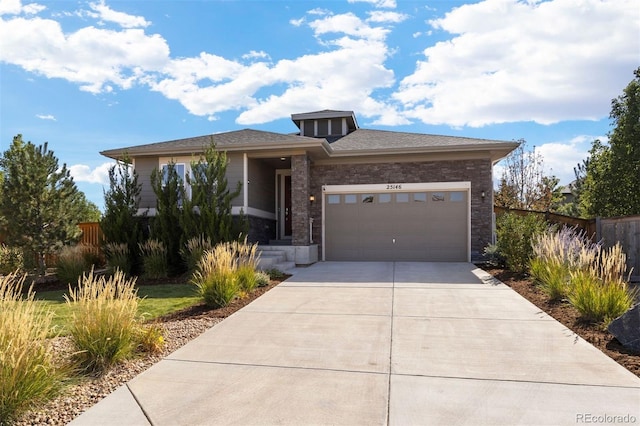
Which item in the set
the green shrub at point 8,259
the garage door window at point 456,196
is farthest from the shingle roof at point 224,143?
the garage door window at point 456,196

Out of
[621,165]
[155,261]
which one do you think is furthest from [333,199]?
[621,165]

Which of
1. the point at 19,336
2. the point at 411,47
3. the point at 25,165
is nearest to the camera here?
the point at 19,336

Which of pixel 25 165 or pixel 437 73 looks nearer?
pixel 25 165

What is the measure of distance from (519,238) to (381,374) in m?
7.05

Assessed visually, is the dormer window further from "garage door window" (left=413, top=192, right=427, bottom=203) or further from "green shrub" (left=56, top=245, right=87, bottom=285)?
"green shrub" (left=56, top=245, right=87, bottom=285)

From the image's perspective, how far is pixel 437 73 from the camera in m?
11.4

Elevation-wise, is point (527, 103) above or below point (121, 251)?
above

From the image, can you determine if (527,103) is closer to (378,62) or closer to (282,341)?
(378,62)

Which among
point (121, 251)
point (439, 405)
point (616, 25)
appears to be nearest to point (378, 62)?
point (616, 25)

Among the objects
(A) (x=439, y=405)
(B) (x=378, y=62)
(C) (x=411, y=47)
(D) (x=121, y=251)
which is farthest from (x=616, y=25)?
(D) (x=121, y=251)

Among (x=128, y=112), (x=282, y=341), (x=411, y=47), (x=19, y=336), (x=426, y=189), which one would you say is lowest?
(x=282, y=341)

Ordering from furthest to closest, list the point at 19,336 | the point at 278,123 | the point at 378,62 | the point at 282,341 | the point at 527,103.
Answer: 1. the point at 278,123
2. the point at 527,103
3. the point at 378,62
4. the point at 282,341
5. the point at 19,336

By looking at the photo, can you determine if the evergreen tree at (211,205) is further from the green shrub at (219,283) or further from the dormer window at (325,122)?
the dormer window at (325,122)

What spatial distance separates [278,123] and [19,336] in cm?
1641
